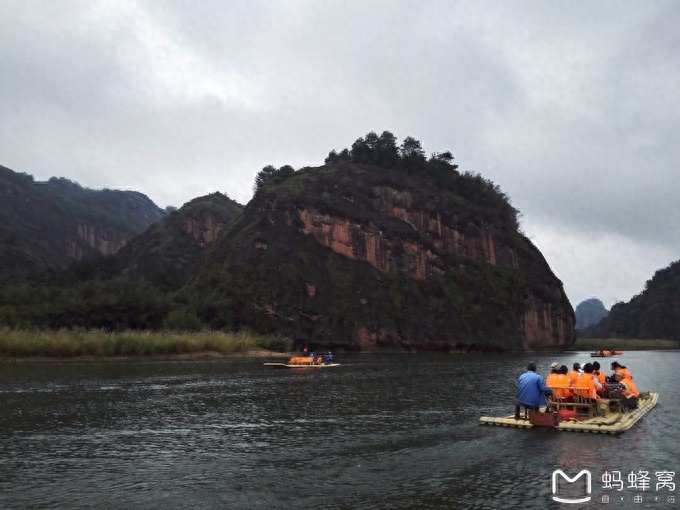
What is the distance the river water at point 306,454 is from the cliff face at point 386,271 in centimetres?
8239

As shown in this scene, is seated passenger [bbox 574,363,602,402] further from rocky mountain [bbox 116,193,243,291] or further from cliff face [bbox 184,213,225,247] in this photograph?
cliff face [bbox 184,213,225,247]

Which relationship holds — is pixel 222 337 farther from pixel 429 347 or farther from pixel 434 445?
pixel 434 445

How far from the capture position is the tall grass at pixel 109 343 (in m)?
63.1

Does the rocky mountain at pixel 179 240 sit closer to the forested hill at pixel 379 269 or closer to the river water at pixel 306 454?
the forested hill at pixel 379 269

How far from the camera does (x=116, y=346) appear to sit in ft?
232

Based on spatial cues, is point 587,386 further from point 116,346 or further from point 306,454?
point 116,346

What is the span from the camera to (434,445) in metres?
20.4

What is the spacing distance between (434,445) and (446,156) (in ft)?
532

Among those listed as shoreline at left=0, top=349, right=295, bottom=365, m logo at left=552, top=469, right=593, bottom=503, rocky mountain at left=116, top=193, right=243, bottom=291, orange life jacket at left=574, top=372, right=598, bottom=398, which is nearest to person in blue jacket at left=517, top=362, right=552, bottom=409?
orange life jacket at left=574, top=372, right=598, bottom=398

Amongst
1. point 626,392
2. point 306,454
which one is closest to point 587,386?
point 626,392

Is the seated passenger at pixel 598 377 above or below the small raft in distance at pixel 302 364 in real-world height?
above

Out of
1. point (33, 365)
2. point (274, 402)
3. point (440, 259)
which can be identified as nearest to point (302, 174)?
point (440, 259)

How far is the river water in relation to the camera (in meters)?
14.2

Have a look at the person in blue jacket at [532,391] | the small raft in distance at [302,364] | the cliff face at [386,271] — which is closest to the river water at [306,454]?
the person in blue jacket at [532,391]
